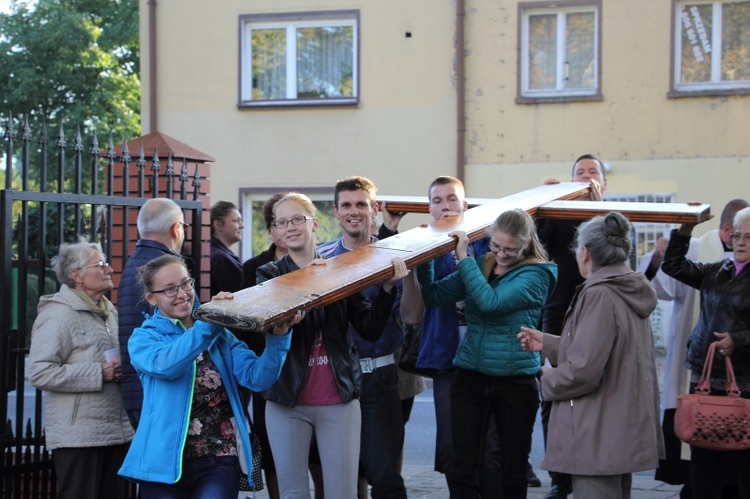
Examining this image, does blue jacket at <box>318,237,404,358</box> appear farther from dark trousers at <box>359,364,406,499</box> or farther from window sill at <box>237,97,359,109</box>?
window sill at <box>237,97,359,109</box>

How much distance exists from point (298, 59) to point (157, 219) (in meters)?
12.6

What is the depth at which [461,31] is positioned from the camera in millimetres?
17203

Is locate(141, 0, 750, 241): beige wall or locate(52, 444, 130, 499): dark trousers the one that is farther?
locate(141, 0, 750, 241): beige wall

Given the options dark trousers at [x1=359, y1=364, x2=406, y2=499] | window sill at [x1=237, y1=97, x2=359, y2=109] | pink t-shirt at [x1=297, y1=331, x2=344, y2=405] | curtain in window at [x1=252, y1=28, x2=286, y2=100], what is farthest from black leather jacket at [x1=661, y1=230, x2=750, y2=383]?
curtain in window at [x1=252, y1=28, x2=286, y2=100]

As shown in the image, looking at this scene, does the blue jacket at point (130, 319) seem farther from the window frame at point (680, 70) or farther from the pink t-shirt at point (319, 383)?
the window frame at point (680, 70)

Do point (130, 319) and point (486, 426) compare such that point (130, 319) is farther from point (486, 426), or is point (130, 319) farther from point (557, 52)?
point (557, 52)

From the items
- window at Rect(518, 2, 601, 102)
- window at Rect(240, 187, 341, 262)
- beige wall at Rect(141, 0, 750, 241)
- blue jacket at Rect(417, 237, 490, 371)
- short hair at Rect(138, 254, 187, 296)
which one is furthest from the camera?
window at Rect(240, 187, 341, 262)

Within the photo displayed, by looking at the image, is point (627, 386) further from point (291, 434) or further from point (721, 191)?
point (721, 191)

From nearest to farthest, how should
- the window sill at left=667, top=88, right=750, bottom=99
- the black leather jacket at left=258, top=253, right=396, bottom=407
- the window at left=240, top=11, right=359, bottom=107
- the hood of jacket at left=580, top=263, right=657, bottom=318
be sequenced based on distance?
the black leather jacket at left=258, top=253, right=396, bottom=407 < the hood of jacket at left=580, top=263, right=657, bottom=318 < the window sill at left=667, top=88, right=750, bottom=99 < the window at left=240, top=11, right=359, bottom=107

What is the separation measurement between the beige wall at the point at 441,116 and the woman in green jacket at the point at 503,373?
1122cm

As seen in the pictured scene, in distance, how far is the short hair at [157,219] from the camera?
596 cm

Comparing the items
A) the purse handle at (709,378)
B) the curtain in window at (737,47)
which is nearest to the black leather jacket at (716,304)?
the purse handle at (709,378)

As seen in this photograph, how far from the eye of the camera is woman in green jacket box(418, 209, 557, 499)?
231 inches

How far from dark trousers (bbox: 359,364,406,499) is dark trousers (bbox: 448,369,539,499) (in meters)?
0.33
